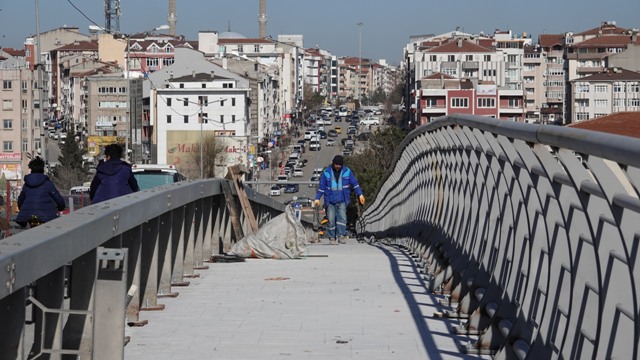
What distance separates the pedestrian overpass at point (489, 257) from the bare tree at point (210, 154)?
112 m

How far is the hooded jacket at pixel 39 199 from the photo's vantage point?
15475mm

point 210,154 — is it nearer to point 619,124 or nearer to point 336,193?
point 336,193

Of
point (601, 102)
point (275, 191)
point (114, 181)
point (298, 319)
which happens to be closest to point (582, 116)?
point (601, 102)

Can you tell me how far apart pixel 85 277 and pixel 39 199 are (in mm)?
9023

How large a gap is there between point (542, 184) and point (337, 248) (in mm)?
11332

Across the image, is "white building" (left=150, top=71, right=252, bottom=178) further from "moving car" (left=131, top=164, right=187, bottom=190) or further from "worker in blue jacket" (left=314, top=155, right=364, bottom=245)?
"worker in blue jacket" (left=314, top=155, right=364, bottom=245)

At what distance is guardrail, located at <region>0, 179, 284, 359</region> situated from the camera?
5191 millimetres

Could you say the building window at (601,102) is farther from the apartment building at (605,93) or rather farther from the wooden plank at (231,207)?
the wooden plank at (231,207)

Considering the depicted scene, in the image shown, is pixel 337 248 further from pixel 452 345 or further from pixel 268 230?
pixel 452 345

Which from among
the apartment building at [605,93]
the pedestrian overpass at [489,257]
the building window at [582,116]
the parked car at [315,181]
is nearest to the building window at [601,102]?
the apartment building at [605,93]

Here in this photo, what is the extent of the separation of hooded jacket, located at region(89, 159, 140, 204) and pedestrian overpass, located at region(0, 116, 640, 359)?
1680 mm

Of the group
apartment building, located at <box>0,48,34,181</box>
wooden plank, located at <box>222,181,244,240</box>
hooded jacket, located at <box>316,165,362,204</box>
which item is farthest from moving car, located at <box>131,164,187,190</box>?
apartment building, located at <box>0,48,34,181</box>

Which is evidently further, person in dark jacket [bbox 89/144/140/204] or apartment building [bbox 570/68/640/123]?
apartment building [bbox 570/68/640/123]

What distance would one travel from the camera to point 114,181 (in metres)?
14.2
